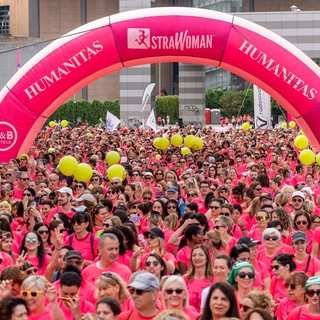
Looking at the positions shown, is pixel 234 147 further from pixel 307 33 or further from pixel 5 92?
pixel 307 33

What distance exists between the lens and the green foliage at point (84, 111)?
6886cm

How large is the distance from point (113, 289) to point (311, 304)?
Answer: 1.58 metres

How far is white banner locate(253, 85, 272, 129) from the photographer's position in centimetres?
3866

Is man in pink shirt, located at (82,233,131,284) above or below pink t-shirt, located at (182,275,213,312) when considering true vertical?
above

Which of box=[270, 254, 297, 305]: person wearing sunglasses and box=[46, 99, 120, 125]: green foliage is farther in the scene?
box=[46, 99, 120, 125]: green foliage

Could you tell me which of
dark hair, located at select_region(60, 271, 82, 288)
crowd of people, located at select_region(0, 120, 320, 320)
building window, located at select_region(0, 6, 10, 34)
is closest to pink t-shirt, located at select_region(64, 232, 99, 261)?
crowd of people, located at select_region(0, 120, 320, 320)

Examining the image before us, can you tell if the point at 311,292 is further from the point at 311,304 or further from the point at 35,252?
the point at 35,252

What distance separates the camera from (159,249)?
11961mm

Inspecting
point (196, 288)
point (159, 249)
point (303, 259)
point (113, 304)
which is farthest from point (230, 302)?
point (159, 249)

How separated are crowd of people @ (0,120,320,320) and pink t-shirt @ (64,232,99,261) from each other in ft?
0.04

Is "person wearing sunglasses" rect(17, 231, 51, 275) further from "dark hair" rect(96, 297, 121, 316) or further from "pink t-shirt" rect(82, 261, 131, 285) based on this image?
"dark hair" rect(96, 297, 121, 316)

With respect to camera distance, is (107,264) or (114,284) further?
(107,264)

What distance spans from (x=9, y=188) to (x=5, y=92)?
5.62 meters

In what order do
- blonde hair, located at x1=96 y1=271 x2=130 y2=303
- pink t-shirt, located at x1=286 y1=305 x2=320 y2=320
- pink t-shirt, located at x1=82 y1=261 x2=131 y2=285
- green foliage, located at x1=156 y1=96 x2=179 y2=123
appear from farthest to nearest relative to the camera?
green foliage, located at x1=156 y1=96 x2=179 y2=123, pink t-shirt, located at x1=82 y1=261 x2=131 y2=285, blonde hair, located at x1=96 y1=271 x2=130 y2=303, pink t-shirt, located at x1=286 y1=305 x2=320 y2=320
